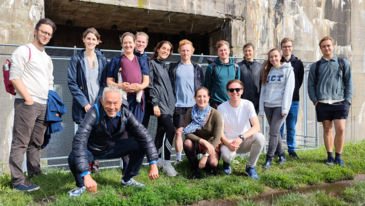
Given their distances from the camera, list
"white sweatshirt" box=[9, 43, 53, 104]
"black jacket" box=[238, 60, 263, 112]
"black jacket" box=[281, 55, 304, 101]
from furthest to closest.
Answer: "black jacket" box=[281, 55, 304, 101]
"black jacket" box=[238, 60, 263, 112]
"white sweatshirt" box=[9, 43, 53, 104]

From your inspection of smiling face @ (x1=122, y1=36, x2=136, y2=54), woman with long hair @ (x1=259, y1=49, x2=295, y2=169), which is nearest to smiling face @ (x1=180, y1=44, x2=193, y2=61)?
smiling face @ (x1=122, y1=36, x2=136, y2=54)

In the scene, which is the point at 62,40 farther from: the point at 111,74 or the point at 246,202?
the point at 246,202

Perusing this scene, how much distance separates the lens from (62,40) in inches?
405

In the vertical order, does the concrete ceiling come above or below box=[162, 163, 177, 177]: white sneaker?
above

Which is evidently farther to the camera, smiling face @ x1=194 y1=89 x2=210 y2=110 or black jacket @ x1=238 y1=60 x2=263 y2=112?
black jacket @ x1=238 y1=60 x2=263 y2=112

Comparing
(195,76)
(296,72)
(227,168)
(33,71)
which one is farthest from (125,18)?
(227,168)

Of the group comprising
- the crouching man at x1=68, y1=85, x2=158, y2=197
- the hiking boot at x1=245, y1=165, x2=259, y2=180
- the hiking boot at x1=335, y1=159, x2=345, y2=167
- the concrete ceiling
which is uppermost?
the concrete ceiling

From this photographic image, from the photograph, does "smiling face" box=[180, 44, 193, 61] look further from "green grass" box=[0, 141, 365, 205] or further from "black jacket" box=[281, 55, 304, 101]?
"black jacket" box=[281, 55, 304, 101]

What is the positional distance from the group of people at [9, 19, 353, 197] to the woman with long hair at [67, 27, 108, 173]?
0.01 meters

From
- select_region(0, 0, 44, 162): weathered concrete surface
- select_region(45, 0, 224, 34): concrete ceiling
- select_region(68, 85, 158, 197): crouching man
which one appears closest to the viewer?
select_region(68, 85, 158, 197): crouching man

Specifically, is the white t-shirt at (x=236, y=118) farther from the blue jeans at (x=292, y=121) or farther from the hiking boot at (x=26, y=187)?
the hiking boot at (x=26, y=187)

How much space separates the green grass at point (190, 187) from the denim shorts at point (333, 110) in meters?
0.81

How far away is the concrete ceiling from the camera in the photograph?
695cm

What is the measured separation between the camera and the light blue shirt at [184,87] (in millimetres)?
4504
